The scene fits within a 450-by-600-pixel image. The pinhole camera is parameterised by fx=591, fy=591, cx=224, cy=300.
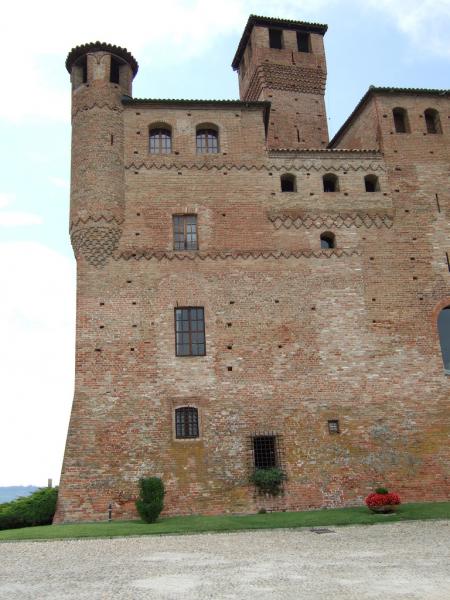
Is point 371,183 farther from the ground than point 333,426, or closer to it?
farther from the ground

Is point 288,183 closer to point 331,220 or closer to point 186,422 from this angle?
point 331,220

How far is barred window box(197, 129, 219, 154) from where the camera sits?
74.7ft

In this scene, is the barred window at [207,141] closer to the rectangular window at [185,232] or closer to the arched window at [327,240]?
the rectangular window at [185,232]

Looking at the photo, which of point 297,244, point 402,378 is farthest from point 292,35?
point 402,378

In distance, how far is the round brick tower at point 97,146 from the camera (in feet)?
68.3

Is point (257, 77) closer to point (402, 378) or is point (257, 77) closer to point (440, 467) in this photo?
point (402, 378)

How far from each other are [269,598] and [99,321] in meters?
13.4

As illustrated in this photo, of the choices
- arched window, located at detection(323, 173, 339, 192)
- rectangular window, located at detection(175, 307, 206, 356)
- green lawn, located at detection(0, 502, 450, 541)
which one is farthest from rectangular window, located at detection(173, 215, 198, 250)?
green lawn, located at detection(0, 502, 450, 541)

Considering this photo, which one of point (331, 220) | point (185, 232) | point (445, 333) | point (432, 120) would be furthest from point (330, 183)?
point (445, 333)

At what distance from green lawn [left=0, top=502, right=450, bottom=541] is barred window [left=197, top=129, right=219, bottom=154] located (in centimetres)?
1328

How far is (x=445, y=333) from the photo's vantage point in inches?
845

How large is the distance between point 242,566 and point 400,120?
19845mm

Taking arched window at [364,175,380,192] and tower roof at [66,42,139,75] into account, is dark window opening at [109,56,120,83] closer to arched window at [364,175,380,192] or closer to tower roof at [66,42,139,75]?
tower roof at [66,42,139,75]

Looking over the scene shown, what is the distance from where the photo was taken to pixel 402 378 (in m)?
20.4
